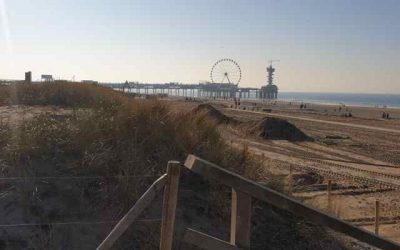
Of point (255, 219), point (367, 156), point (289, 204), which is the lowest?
point (367, 156)

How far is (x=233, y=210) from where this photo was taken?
3.69 meters

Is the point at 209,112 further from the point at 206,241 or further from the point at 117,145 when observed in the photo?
the point at 206,241

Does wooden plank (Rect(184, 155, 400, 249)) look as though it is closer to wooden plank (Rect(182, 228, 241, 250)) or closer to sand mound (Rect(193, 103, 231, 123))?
wooden plank (Rect(182, 228, 241, 250))

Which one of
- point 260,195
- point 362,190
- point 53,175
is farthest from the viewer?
point 362,190

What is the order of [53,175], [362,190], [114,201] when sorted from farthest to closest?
1. [362,190]
2. [53,175]
3. [114,201]

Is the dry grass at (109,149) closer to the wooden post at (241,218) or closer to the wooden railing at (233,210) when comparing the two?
the wooden railing at (233,210)

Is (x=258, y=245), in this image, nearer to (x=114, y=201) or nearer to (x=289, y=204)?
(x=114, y=201)

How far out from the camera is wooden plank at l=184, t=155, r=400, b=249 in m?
3.50

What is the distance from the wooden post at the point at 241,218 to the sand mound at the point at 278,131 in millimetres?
28853

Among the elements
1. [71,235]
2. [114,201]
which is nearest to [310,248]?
[114,201]

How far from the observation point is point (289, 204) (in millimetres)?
3648

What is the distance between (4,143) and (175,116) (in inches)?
116

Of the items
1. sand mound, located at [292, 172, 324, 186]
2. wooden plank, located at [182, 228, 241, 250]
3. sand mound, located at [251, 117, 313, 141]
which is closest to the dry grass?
wooden plank, located at [182, 228, 241, 250]

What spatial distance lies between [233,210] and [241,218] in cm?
8
